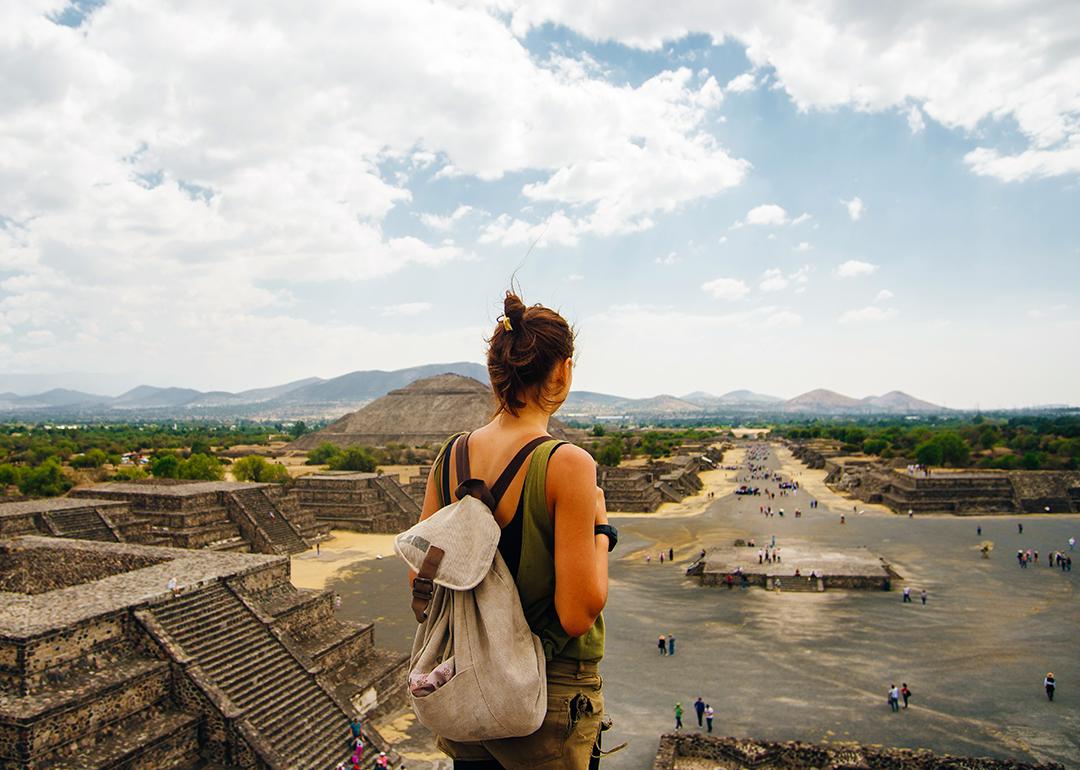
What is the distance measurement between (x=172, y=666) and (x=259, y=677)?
1.52m

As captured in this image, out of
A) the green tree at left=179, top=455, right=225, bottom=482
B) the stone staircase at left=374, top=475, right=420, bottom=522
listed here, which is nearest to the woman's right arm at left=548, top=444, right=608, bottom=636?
the stone staircase at left=374, top=475, right=420, bottom=522

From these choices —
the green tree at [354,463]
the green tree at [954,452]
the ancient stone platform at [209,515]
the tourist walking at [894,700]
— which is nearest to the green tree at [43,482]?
the ancient stone platform at [209,515]

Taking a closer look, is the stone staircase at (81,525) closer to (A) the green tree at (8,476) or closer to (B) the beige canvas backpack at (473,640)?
(A) the green tree at (8,476)

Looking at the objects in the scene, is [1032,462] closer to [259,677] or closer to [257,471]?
[257,471]

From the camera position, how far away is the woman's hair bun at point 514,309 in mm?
2367

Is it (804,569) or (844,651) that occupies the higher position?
(804,569)

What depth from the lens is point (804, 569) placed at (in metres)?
25.7

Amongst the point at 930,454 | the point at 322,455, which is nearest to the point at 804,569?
the point at 930,454

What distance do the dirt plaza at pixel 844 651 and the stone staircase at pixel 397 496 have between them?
6036mm

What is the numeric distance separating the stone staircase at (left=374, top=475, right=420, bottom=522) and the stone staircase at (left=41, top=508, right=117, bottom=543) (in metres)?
15.8

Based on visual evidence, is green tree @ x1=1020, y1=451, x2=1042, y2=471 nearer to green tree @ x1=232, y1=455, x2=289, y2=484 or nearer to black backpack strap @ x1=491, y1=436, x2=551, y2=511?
green tree @ x1=232, y1=455, x2=289, y2=484

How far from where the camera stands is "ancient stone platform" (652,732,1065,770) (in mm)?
10668

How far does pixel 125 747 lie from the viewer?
923cm

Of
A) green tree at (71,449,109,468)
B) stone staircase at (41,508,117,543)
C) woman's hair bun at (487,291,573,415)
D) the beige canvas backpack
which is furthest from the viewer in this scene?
green tree at (71,449,109,468)
